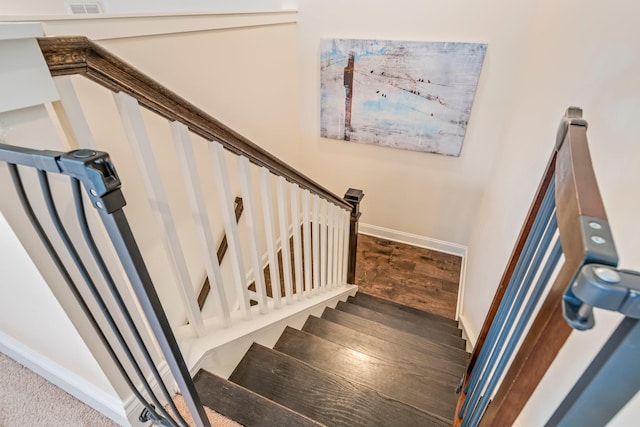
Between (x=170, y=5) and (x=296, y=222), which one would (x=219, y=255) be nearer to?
(x=296, y=222)

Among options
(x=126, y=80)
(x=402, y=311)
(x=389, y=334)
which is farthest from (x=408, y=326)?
(x=126, y=80)

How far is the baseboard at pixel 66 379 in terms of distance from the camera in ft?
3.45

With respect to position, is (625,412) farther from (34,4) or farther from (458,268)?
(34,4)

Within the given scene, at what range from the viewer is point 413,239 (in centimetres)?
Result: 368

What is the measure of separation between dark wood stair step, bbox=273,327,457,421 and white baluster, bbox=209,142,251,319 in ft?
1.43

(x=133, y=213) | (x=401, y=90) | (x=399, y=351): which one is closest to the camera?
(x=133, y=213)

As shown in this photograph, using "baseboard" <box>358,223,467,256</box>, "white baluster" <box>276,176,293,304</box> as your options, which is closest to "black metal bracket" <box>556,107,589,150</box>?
"white baluster" <box>276,176,293,304</box>

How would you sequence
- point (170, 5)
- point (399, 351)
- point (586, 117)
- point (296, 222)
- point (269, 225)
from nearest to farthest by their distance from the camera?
→ 1. point (586, 117)
2. point (269, 225)
3. point (296, 222)
4. point (399, 351)
5. point (170, 5)

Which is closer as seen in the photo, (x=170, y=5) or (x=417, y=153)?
(x=170, y=5)

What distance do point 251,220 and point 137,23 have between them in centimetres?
99

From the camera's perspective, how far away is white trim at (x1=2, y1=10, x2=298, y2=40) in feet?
3.48

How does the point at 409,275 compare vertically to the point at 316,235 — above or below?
below

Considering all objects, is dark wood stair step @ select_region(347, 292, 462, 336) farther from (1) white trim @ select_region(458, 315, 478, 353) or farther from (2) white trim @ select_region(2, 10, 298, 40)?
(2) white trim @ select_region(2, 10, 298, 40)

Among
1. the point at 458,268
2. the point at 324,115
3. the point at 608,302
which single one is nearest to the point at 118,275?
the point at 608,302
